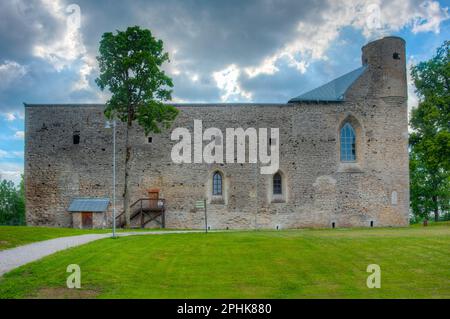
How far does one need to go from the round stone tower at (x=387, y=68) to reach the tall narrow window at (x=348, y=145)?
3.29m

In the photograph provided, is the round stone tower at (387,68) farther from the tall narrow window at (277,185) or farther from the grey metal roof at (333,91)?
the tall narrow window at (277,185)

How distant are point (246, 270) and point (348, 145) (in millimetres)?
22300

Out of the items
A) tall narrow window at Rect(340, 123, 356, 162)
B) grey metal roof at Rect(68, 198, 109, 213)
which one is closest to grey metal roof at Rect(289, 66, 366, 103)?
tall narrow window at Rect(340, 123, 356, 162)

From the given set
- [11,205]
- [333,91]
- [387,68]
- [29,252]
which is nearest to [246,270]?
[29,252]

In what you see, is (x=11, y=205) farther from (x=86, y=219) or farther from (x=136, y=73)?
(x=136, y=73)

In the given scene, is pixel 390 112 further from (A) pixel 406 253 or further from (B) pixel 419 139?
(A) pixel 406 253

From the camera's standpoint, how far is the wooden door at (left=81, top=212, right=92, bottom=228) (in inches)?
1230

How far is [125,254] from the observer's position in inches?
593

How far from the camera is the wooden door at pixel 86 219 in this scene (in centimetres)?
3125

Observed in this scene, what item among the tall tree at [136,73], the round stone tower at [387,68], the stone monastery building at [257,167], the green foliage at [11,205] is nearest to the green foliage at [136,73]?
the tall tree at [136,73]

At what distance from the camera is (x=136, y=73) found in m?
27.2

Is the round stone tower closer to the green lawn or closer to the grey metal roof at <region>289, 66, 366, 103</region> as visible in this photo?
the grey metal roof at <region>289, 66, 366, 103</region>

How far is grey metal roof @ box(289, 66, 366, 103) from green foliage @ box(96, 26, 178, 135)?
34.1 feet

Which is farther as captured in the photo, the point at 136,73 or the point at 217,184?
the point at 217,184
